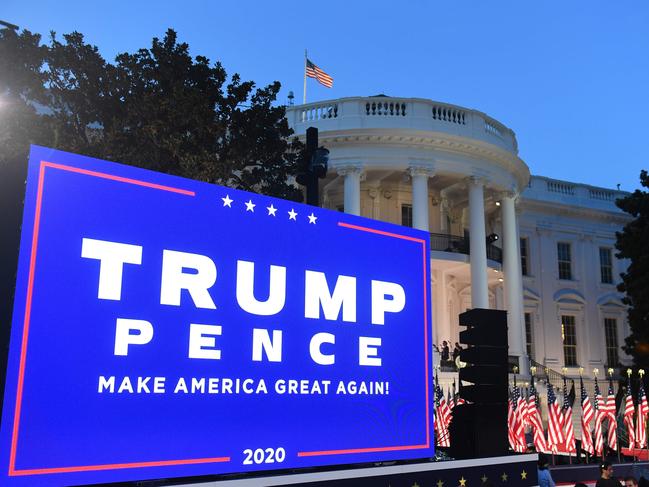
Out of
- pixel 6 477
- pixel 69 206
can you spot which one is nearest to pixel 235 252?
pixel 69 206

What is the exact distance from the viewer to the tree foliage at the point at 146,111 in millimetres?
15914

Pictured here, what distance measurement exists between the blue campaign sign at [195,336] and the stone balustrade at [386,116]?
1909cm

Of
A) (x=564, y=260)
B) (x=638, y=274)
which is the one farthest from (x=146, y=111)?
(x=564, y=260)

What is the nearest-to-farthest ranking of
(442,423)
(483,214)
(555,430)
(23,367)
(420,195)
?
(23,367), (555,430), (442,423), (420,195), (483,214)

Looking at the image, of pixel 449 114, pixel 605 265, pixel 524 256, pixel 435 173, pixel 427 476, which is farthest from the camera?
pixel 605 265

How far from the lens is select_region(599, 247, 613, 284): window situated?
40.2 meters

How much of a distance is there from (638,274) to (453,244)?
26.2 ft

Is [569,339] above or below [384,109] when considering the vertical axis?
below

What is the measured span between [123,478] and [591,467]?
1235 cm

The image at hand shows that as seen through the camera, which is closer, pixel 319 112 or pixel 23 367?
pixel 23 367

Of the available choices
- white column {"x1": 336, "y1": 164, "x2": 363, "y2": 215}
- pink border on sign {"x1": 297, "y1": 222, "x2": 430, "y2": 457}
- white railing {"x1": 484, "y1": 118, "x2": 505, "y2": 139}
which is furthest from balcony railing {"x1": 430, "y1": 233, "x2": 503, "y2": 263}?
pink border on sign {"x1": 297, "y1": 222, "x2": 430, "y2": 457}

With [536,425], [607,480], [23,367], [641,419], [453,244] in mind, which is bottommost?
[607,480]

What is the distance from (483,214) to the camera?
28.5m

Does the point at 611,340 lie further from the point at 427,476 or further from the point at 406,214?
the point at 427,476
